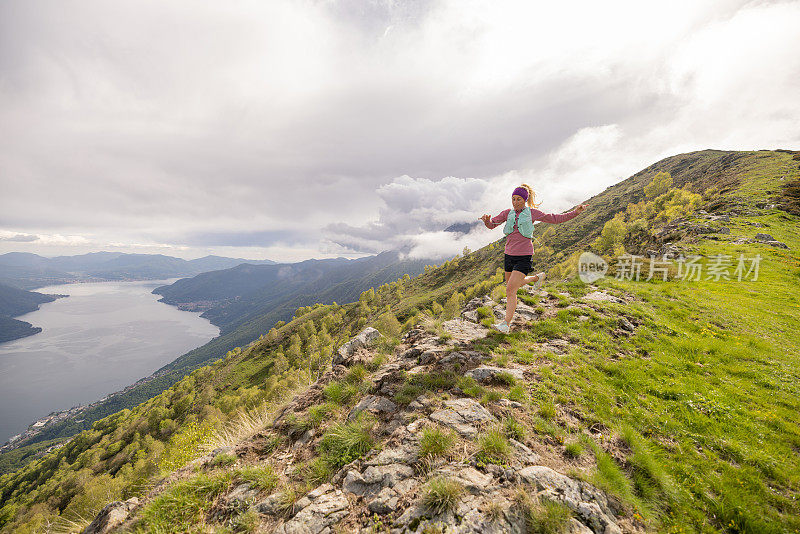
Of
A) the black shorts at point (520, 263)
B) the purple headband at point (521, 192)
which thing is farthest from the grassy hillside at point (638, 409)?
the purple headband at point (521, 192)

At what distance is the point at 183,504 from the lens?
540 cm

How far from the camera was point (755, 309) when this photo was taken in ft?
49.5

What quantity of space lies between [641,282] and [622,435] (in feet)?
58.3

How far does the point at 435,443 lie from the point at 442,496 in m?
1.19

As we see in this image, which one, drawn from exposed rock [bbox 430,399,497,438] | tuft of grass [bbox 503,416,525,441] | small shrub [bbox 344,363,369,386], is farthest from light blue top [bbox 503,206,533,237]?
small shrub [bbox 344,363,369,386]

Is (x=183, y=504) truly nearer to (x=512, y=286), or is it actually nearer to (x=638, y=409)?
(x=512, y=286)

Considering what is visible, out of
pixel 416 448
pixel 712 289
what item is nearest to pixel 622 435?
pixel 416 448

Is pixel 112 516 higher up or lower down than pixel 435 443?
lower down

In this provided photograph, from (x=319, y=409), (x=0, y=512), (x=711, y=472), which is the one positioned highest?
(x=319, y=409)

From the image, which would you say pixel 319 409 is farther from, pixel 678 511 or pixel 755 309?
pixel 755 309

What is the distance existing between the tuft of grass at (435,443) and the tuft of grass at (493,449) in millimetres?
585

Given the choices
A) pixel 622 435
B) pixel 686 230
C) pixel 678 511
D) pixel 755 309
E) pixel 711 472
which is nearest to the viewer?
pixel 678 511

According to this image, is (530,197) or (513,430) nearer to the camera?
(513,430)

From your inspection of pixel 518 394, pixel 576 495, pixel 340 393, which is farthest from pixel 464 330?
pixel 576 495
